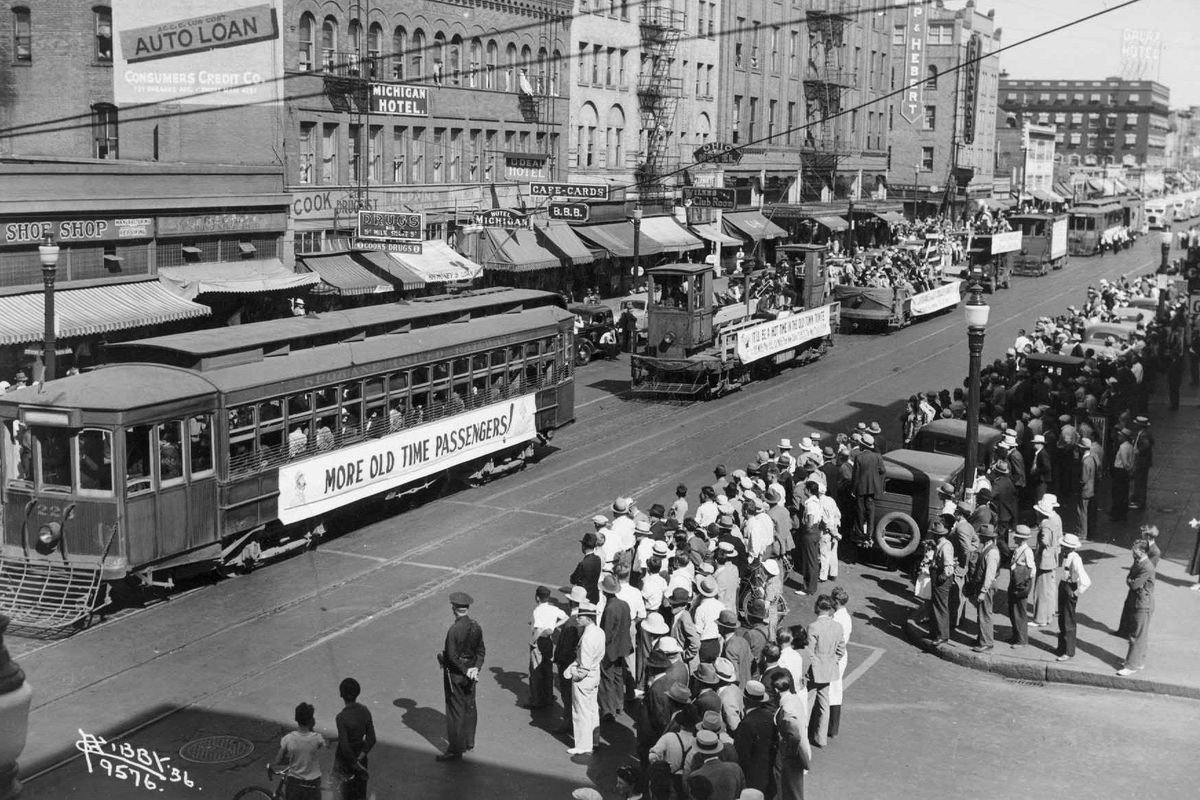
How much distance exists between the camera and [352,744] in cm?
1085

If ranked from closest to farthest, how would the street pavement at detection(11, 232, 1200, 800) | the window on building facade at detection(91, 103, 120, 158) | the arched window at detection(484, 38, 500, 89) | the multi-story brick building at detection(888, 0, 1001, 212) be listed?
the street pavement at detection(11, 232, 1200, 800) < the window on building facade at detection(91, 103, 120, 158) < the arched window at detection(484, 38, 500, 89) < the multi-story brick building at detection(888, 0, 1001, 212)

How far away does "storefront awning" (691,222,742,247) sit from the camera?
59.5 metres

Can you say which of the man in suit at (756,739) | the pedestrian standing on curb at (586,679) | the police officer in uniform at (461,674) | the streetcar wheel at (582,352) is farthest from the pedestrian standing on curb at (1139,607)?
the streetcar wheel at (582,352)

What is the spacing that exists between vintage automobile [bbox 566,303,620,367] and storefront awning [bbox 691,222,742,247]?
19204mm

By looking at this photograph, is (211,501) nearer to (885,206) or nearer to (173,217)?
(173,217)

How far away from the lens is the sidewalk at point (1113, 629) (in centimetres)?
1560

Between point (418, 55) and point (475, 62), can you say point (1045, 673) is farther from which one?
point (475, 62)

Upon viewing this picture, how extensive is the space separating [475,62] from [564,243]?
736cm

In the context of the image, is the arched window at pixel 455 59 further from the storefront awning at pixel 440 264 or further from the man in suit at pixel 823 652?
the man in suit at pixel 823 652

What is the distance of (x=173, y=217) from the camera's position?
32.7 metres

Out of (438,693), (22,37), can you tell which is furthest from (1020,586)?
(22,37)

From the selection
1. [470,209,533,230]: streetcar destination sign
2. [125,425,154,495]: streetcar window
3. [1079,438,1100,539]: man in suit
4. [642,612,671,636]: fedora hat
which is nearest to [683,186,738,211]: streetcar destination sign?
[470,209,533,230]: streetcar destination sign

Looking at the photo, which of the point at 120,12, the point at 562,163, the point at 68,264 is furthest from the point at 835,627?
the point at 562,163

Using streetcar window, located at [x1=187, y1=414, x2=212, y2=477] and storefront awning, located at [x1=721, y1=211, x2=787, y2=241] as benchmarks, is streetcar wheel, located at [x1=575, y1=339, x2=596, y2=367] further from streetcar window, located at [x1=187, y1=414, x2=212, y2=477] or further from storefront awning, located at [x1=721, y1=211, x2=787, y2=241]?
storefront awning, located at [x1=721, y1=211, x2=787, y2=241]
